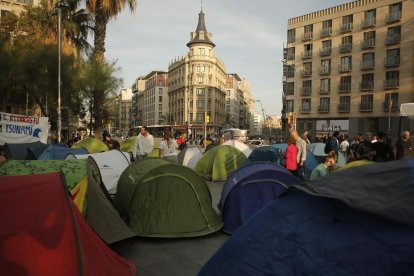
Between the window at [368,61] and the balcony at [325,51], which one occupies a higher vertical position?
the balcony at [325,51]

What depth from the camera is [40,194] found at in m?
3.95

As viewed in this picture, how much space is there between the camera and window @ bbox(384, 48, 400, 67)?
42.3 m

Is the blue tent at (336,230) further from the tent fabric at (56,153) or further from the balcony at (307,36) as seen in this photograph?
the balcony at (307,36)

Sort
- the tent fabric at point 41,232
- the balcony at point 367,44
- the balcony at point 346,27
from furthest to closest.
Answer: the balcony at point 346,27 → the balcony at point 367,44 → the tent fabric at point 41,232

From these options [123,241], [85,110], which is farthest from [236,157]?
[85,110]

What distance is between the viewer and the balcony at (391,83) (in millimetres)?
42344

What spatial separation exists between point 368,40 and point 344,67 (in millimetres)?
4120

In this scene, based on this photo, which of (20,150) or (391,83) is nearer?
(20,150)

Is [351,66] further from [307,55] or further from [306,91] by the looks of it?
[306,91]

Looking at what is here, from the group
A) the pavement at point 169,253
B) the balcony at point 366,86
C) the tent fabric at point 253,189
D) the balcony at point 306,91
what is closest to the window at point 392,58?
the balcony at point 366,86

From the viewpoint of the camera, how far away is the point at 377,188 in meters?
2.75

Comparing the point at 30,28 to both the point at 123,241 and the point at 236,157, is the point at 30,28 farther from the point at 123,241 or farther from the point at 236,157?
the point at 123,241

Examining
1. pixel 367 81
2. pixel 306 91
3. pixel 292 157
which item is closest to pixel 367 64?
pixel 367 81

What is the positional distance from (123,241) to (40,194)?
2692 millimetres
